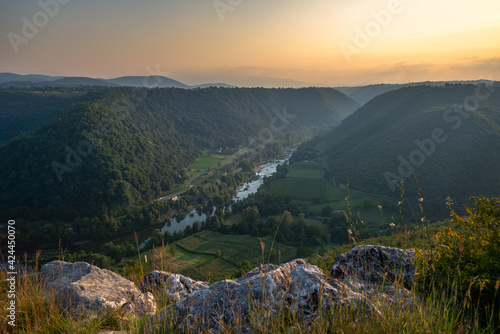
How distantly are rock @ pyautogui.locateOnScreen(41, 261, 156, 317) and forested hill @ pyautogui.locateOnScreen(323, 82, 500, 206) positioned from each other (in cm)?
5846

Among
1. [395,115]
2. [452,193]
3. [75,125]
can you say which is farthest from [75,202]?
[395,115]

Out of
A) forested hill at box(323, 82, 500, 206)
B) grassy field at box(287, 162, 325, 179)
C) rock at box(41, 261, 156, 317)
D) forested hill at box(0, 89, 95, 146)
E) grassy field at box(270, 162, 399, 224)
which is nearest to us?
rock at box(41, 261, 156, 317)

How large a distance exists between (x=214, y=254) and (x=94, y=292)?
38.1 meters

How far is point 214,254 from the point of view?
40812 millimetres

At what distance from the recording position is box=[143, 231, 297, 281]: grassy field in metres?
36.1

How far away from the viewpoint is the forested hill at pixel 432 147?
50.5m

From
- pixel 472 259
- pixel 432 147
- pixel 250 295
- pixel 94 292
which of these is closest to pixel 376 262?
pixel 472 259

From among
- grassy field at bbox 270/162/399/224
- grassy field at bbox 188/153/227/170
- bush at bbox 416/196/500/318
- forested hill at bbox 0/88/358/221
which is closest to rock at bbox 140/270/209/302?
bush at bbox 416/196/500/318

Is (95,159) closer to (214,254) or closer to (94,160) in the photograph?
(94,160)

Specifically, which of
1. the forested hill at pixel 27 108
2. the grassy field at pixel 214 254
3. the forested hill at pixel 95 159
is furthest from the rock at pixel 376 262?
the forested hill at pixel 27 108

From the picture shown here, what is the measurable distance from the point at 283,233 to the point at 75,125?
203ft

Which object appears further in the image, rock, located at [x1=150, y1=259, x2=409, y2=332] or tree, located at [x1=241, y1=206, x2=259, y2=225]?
tree, located at [x1=241, y1=206, x2=259, y2=225]

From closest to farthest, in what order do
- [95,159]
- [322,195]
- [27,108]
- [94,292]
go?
1. [94,292]
2. [95,159]
3. [322,195]
4. [27,108]

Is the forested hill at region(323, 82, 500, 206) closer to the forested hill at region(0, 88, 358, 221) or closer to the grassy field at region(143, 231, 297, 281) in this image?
the grassy field at region(143, 231, 297, 281)
